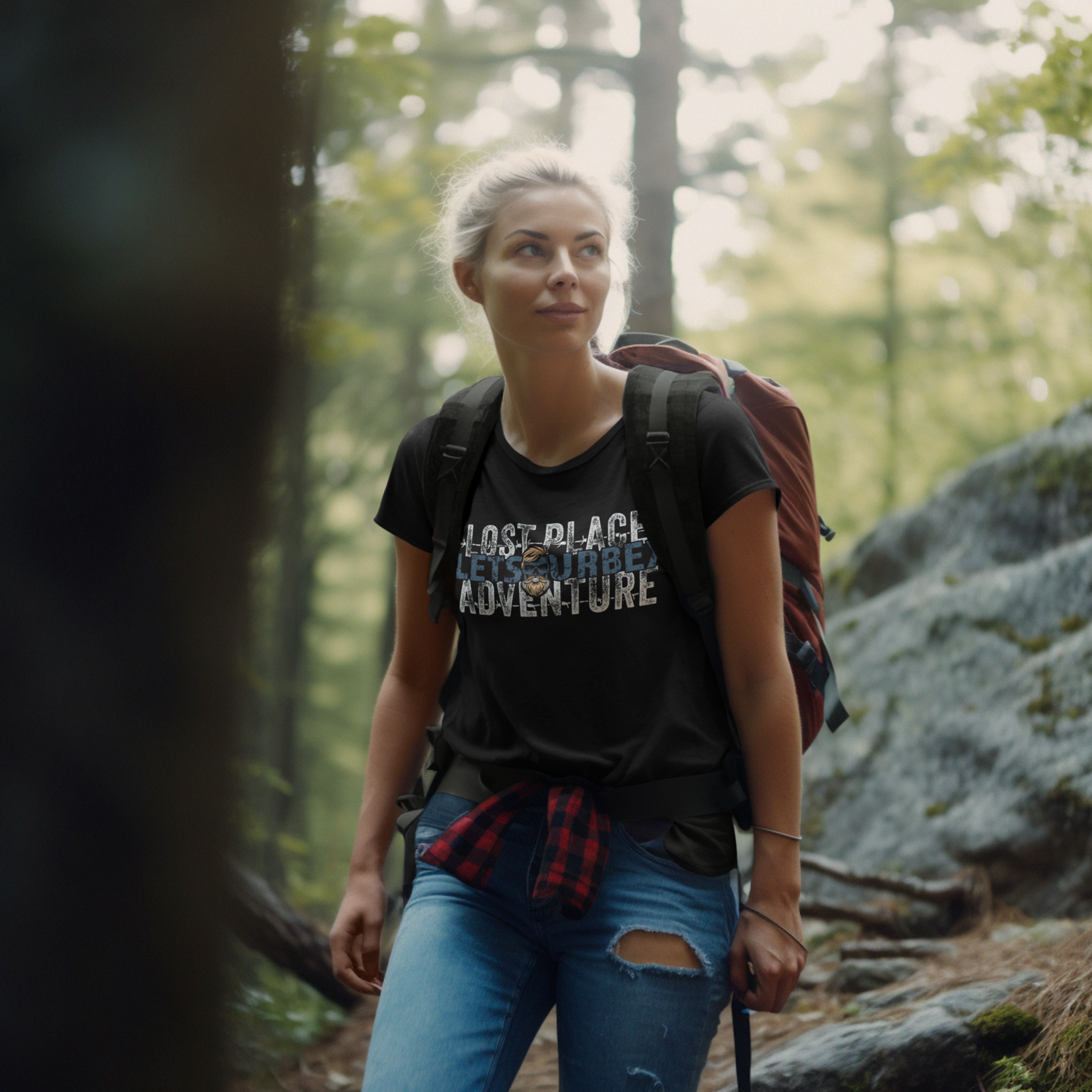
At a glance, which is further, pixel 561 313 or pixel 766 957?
pixel 561 313

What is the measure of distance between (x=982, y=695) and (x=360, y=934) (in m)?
3.88

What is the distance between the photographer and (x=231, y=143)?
168 centimetres

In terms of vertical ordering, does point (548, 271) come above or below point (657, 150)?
below

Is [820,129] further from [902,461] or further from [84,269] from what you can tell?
[84,269]

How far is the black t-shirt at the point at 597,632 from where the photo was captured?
2.09m

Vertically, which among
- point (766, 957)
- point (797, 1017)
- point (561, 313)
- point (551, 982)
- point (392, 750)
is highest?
point (561, 313)

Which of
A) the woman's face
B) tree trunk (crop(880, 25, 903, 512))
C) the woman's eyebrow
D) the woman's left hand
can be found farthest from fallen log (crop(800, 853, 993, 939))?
tree trunk (crop(880, 25, 903, 512))

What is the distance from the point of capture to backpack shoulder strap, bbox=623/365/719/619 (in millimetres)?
2088

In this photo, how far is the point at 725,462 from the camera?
2092mm

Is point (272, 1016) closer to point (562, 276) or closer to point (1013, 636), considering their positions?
point (562, 276)

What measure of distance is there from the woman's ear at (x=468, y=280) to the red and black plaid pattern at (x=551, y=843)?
1192mm

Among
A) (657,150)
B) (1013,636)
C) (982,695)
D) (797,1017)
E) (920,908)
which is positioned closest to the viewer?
(797,1017)

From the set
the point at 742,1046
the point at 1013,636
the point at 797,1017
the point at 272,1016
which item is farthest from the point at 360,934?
the point at 1013,636

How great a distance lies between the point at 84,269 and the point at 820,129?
13645mm
